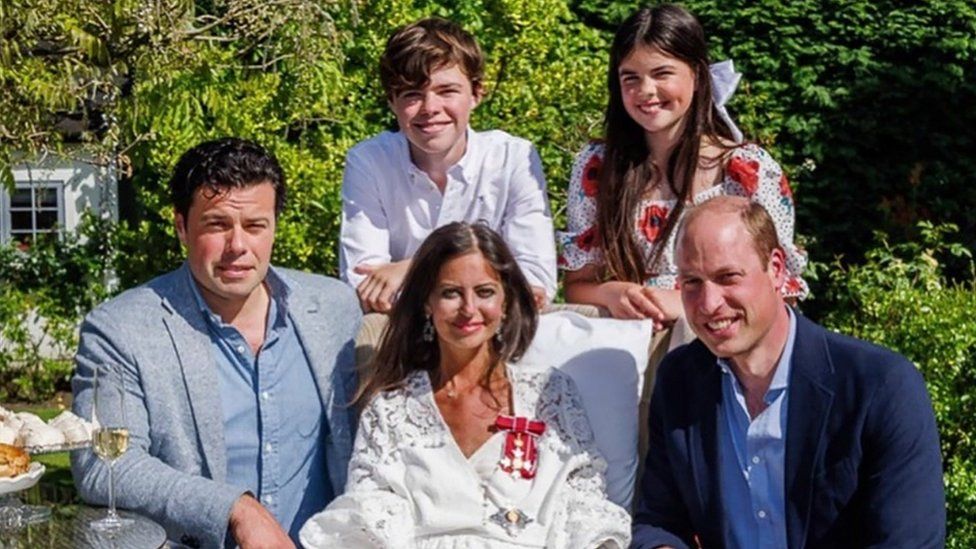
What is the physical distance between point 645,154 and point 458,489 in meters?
1.31

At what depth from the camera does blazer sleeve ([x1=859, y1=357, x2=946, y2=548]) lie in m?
3.43

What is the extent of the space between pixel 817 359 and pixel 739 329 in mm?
221

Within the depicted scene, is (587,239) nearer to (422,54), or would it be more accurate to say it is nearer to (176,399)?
(422,54)

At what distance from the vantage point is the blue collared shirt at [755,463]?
3611 millimetres

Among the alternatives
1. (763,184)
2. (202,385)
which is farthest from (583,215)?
(202,385)

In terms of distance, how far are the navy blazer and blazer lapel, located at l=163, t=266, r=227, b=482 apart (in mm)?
1151

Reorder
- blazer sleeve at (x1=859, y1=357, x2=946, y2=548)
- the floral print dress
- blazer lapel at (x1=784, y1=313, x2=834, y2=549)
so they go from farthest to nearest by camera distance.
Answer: the floral print dress → blazer lapel at (x1=784, y1=313, x2=834, y2=549) → blazer sleeve at (x1=859, y1=357, x2=946, y2=548)

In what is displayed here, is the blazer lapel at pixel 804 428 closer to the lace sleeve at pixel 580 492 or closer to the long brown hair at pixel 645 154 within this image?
the lace sleeve at pixel 580 492

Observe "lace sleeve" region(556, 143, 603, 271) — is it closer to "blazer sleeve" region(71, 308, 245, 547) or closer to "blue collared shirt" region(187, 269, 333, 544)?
"blue collared shirt" region(187, 269, 333, 544)

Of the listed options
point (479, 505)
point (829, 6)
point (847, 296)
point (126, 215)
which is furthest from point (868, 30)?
point (479, 505)

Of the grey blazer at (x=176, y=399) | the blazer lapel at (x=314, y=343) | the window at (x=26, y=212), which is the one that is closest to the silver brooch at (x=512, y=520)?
the grey blazer at (x=176, y=399)

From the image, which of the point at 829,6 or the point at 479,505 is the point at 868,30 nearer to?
the point at 829,6

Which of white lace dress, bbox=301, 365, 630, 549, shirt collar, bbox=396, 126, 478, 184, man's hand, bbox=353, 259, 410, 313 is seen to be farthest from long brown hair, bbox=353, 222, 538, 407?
shirt collar, bbox=396, 126, 478, 184

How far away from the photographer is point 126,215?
36.6ft
